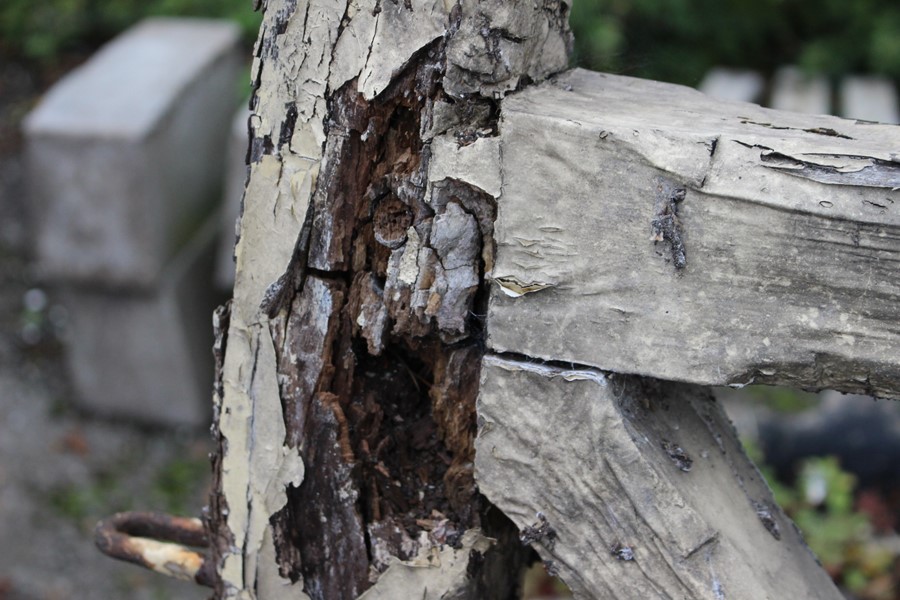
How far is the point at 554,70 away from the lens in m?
→ 1.02

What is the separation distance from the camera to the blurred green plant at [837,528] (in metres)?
2.66

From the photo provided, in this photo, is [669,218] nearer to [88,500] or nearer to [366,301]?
[366,301]

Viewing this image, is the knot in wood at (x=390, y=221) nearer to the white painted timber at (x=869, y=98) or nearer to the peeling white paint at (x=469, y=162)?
the peeling white paint at (x=469, y=162)

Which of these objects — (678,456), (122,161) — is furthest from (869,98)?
(678,456)

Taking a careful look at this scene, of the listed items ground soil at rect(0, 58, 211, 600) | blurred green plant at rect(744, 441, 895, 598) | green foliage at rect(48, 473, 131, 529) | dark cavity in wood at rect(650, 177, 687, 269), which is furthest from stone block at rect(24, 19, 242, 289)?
dark cavity in wood at rect(650, 177, 687, 269)

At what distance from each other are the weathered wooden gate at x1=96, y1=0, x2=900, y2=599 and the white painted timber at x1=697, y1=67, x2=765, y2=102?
2.62m

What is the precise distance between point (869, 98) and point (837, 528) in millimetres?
1715

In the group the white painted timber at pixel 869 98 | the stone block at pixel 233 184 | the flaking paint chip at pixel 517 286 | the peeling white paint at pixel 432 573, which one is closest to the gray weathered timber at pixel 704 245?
the flaking paint chip at pixel 517 286

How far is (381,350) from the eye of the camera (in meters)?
1.01

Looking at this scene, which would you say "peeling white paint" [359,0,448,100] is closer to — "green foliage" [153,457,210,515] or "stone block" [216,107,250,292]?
"stone block" [216,107,250,292]

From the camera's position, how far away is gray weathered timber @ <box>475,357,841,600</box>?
A: 923 mm

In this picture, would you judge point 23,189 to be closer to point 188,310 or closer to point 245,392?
point 188,310

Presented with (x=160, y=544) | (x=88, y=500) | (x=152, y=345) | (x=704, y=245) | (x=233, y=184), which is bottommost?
(x=88, y=500)

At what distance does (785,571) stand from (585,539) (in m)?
0.24
